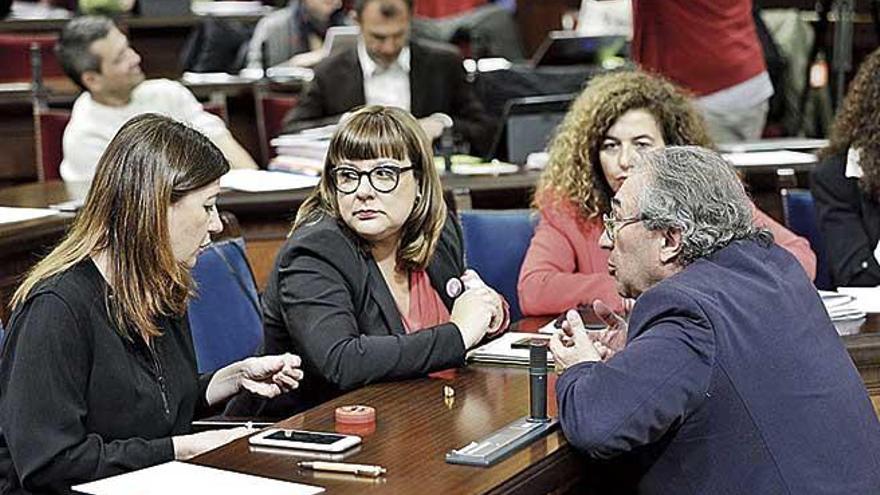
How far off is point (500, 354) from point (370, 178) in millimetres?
439

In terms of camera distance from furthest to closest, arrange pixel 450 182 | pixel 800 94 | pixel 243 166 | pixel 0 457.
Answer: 1. pixel 800 94
2. pixel 243 166
3. pixel 450 182
4. pixel 0 457

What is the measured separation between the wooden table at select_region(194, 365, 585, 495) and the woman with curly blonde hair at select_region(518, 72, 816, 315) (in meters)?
0.93

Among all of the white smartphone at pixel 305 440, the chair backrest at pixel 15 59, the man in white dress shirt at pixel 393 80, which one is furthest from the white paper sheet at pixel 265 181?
the chair backrest at pixel 15 59

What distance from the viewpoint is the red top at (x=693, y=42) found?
516 cm

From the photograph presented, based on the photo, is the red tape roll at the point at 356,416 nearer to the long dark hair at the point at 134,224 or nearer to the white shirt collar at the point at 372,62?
the long dark hair at the point at 134,224

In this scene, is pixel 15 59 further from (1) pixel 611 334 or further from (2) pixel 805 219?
(1) pixel 611 334

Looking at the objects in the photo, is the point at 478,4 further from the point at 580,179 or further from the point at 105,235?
the point at 105,235

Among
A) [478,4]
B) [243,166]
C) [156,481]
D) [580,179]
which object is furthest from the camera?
[478,4]

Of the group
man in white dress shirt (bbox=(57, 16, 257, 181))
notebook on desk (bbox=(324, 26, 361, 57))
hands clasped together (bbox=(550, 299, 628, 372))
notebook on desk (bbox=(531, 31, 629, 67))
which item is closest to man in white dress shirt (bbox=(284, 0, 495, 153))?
notebook on desk (bbox=(324, 26, 361, 57))

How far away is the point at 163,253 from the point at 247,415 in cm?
65

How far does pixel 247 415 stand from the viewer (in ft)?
10.4

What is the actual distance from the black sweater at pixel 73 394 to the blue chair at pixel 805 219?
232cm

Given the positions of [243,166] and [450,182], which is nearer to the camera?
[450,182]

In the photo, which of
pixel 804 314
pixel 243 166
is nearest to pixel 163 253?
pixel 804 314
